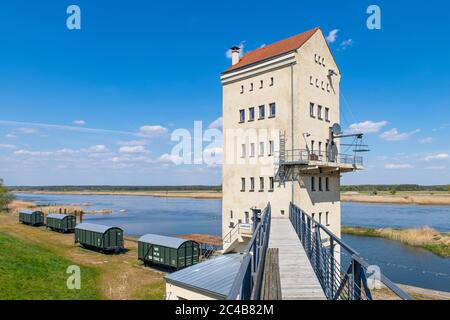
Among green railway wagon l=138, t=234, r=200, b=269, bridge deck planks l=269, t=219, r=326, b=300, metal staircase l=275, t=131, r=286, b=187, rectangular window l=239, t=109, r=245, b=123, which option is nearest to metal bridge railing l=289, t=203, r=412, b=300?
bridge deck planks l=269, t=219, r=326, b=300

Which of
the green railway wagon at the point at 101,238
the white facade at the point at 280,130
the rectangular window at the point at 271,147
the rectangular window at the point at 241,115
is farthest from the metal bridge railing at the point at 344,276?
the green railway wagon at the point at 101,238

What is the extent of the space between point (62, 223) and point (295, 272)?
150 ft

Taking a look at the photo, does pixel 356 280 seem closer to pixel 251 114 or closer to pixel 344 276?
pixel 344 276

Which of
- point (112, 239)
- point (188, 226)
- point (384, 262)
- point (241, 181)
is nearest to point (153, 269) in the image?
point (112, 239)

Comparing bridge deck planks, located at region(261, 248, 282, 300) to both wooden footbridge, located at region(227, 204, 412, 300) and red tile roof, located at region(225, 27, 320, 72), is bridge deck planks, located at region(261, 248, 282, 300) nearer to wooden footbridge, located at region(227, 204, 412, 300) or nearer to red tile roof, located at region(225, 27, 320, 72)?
wooden footbridge, located at region(227, 204, 412, 300)

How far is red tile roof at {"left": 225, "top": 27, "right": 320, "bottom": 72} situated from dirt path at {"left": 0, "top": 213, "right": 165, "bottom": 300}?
1698 cm

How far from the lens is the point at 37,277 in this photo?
24.1 metres

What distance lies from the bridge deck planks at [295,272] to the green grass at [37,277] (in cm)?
1546

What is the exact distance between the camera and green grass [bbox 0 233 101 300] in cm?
2086

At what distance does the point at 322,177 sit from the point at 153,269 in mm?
16057

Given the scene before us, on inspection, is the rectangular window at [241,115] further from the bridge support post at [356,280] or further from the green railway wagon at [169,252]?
the bridge support post at [356,280]

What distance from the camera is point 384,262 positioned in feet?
119

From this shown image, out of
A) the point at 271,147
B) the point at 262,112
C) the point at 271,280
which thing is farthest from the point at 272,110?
the point at 271,280

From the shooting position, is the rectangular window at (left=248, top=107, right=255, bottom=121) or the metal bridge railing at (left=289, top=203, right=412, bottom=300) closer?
the metal bridge railing at (left=289, top=203, right=412, bottom=300)
